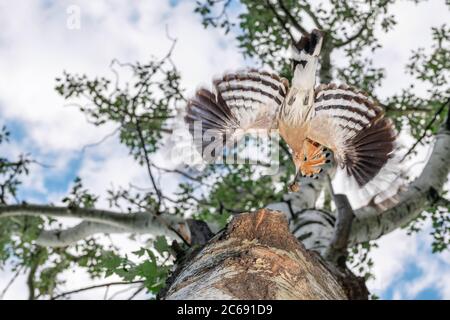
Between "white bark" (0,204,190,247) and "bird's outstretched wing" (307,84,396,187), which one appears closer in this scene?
"bird's outstretched wing" (307,84,396,187)

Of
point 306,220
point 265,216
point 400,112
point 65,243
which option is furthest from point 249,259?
point 400,112

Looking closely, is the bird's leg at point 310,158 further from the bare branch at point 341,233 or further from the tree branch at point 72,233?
the tree branch at point 72,233

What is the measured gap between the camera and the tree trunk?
176 cm

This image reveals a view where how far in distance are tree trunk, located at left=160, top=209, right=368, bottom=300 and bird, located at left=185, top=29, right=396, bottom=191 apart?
214 cm

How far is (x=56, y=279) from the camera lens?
951 centimetres

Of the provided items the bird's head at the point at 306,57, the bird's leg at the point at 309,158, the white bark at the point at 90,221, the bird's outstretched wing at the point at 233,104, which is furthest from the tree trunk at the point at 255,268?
the white bark at the point at 90,221

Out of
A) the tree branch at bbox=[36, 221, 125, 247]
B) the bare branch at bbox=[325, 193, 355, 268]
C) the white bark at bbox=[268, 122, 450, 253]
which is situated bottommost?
the bare branch at bbox=[325, 193, 355, 268]

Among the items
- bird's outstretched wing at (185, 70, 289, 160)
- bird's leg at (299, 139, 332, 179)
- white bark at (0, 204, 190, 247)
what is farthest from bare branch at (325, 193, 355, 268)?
white bark at (0, 204, 190, 247)

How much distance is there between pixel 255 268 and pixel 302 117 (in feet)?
9.27

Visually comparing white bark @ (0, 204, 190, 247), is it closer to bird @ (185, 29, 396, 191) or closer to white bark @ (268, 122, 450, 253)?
white bark @ (268, 122, 450, 253)

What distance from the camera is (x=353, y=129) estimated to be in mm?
4559

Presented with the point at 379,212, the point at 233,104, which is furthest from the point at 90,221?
the point at 379,212

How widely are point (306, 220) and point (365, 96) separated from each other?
138cm

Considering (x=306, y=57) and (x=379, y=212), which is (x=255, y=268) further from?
(x=379, y=212)
